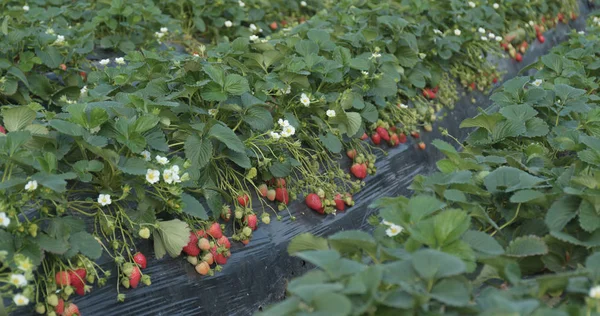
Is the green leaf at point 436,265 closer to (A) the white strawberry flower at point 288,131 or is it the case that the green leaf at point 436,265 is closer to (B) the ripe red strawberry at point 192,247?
(B) the ripe red strawberry at point 192,247

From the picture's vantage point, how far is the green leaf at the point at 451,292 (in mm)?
1733

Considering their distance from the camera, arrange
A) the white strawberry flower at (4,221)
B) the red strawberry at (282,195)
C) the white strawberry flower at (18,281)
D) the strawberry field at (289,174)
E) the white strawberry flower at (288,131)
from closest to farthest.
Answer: the strawberry field at (289,174) < the white strawberry flower at (18,281) < the white strawberry flower at (4,221) < the white strawberry flower at (288,131) < the red strawberry at (282,195)

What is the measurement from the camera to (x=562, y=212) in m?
2.28

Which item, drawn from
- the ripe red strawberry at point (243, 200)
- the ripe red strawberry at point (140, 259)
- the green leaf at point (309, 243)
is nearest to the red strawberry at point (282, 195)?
the ripe red strawberry at point (243, 200)

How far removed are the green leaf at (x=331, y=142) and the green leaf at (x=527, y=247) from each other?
1.55m

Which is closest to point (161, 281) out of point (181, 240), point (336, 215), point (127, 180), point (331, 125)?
point (181, 240)

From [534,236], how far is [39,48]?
115 inches

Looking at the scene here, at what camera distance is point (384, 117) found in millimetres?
4277

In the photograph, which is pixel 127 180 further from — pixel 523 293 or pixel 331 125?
pixel 523 293

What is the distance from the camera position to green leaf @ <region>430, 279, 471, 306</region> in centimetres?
173

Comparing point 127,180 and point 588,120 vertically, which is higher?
point 127,180

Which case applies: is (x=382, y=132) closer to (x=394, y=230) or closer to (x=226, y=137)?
(x=226, y=137)

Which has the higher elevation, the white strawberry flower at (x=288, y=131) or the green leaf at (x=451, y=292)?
the white strawberry flower at (x=288, y=131)

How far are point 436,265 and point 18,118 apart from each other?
1.81 metres
